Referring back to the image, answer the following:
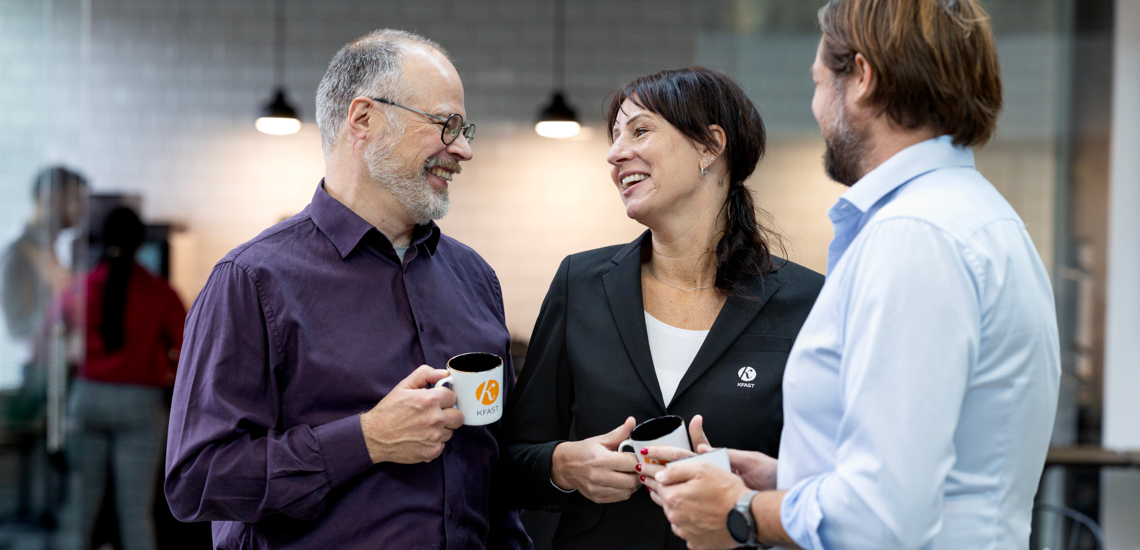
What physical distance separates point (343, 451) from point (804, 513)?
29.4 inches

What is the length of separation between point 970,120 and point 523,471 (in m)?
0.96

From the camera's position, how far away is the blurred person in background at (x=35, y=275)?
3393mm

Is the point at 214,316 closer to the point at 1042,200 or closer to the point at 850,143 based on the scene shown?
the point at 850,143

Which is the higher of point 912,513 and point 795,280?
Answer: point 795,280

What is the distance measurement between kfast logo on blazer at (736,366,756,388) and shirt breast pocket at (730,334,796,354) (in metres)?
0.04

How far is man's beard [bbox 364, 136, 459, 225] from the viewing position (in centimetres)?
153

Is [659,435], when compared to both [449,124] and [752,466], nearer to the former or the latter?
[752,466]

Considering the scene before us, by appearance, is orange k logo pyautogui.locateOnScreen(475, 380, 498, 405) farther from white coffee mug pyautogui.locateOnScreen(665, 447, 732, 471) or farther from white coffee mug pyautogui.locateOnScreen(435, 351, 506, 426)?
white coffee mug pyautogui.locateOnScreen(665, 447, 732, 471)

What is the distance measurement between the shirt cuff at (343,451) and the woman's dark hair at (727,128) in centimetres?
73

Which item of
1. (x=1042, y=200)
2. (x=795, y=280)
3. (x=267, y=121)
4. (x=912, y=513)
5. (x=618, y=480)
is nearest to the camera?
(x=912, y=513)

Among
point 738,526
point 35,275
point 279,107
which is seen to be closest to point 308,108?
point 279,107

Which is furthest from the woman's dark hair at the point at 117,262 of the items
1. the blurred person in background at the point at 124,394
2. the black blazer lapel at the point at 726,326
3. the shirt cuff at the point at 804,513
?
the shirt cuff at the point at 804,513

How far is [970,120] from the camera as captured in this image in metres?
1.02

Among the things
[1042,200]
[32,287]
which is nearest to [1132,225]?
[1042,200]
